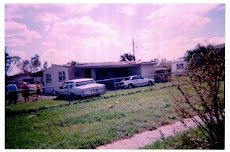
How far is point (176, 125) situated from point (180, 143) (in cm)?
117

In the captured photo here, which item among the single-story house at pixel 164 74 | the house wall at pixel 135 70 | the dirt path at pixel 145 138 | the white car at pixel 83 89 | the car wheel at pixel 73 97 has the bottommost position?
the dirt path at pixel 145 138

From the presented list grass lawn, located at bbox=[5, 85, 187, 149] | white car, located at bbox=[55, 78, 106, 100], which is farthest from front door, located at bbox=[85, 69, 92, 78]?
grass lawn, located at bbox=[5, 85, 187, 149]

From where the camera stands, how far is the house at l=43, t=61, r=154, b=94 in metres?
16.8

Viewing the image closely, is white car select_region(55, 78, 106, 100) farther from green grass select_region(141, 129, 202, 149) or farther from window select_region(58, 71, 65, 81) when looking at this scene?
green grass select_region(141, 129, 202, 149)

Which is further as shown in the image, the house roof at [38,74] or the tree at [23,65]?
the house roof at [38,74]

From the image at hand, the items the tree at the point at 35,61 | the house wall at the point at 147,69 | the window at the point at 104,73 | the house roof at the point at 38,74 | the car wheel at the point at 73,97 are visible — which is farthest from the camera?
the house wall at the point at 147,69

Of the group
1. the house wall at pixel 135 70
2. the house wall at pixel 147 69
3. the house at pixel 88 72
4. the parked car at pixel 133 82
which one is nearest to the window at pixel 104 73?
the house at pixel 88 72

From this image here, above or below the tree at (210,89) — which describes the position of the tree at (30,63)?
above

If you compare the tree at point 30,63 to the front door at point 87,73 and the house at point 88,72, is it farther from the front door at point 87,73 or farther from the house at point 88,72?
the front door at point 87,73

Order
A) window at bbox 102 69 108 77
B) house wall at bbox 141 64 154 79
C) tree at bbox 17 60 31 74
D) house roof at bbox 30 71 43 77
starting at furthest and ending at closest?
house wall at bbox 141 64 154 79, window at bbox 102 69 108 77, house roof at bbox 30 71 43 77, tree at bbox 17 60 31 74

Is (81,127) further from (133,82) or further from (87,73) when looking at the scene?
(87,73)

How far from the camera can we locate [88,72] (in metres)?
19.0

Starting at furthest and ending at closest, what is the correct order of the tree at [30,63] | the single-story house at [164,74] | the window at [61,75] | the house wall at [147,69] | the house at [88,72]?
the house wall at [147,69], the window at [61,75], the house at [88,72], the tree at [30,63], the single-story house at [164,74]

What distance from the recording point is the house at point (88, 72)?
55.1ft
